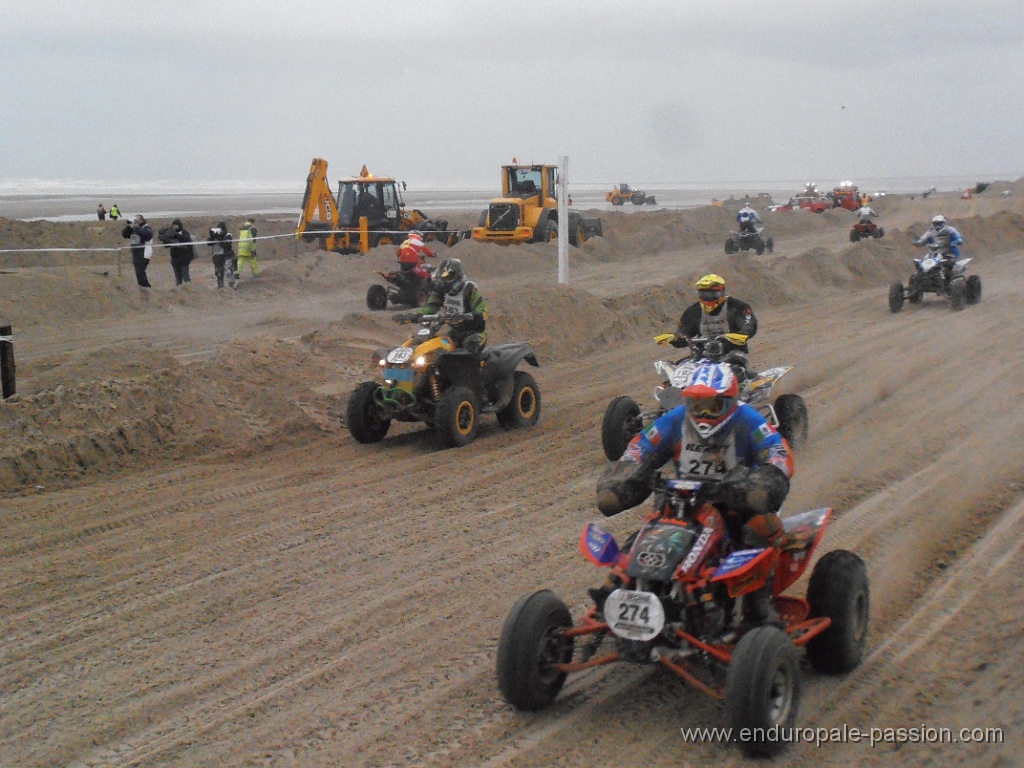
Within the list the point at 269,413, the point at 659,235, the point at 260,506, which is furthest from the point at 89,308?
the point at 659,235

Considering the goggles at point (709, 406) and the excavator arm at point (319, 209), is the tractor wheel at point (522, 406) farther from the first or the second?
the excavator arm at point (319, 209)

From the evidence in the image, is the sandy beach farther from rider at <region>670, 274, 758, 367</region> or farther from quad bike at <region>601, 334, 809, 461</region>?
rider at <region>670, 274, 758, 367</region>

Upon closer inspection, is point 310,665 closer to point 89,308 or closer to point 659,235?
point 89,308

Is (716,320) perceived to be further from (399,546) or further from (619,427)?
(399,546)

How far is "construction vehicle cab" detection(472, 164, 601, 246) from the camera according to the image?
1139 inches

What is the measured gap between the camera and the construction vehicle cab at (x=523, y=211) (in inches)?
1139

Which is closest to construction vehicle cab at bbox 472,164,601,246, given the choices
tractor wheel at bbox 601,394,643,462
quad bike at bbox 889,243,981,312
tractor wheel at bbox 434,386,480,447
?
quad bike at bbox 889,243,981,312

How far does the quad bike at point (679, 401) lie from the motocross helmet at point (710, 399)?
3.29 meters

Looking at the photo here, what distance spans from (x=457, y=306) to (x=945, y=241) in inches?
490

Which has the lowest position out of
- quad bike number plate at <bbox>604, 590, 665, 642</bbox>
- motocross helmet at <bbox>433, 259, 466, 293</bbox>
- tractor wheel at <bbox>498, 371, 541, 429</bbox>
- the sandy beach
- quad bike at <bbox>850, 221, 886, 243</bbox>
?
the sandy beach

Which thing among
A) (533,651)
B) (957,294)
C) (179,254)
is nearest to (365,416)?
(533,651)

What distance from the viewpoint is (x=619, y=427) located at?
9.66 m

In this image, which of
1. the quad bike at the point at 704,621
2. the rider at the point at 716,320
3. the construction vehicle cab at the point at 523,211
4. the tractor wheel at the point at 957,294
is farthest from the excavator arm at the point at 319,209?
the quad bike at the point at 704,621

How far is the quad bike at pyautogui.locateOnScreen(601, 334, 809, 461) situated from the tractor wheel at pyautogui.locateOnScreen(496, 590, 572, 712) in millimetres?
4020
